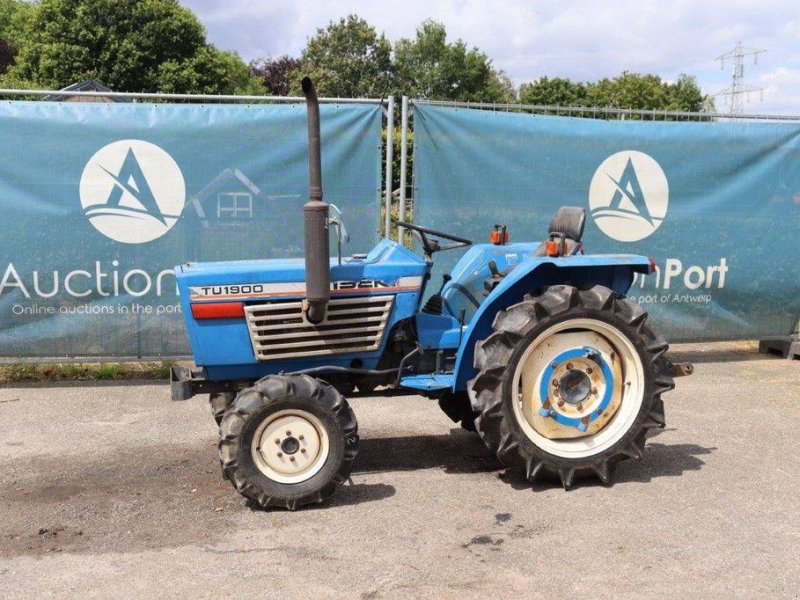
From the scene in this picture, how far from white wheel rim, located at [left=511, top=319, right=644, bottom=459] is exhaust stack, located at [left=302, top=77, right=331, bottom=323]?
1144mm

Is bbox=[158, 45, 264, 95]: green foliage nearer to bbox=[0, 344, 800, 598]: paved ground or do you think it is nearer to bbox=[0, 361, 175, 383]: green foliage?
bbox=[0, 361, 175, 383]: green foliage

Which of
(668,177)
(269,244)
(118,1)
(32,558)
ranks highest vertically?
(118,1)

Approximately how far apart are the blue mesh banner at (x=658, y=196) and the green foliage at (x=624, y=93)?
144ft

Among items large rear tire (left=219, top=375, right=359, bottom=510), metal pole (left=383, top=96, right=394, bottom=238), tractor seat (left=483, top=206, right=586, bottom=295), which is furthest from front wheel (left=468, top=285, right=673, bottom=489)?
metal pole (left=383, top=96, right=394, bottom=238)

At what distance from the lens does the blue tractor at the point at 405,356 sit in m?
4.14

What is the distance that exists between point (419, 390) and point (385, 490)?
591mm

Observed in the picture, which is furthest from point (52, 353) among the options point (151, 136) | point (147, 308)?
point (151, 136)

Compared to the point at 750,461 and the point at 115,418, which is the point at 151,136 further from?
the point at 750,461

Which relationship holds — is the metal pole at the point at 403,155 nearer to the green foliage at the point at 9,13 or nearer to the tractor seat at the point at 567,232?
the tractor seat at the point at 567,232

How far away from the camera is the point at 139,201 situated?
6.60 meters

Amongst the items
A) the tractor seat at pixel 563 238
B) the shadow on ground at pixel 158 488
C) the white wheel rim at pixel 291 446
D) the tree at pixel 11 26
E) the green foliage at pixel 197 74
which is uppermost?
the tree at pixel 11 26

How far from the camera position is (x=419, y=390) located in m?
4.66

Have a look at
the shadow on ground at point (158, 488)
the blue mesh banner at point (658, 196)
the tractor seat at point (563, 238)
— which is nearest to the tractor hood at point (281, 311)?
the tractor seat at point (563, 238)

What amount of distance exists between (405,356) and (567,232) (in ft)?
4.37
